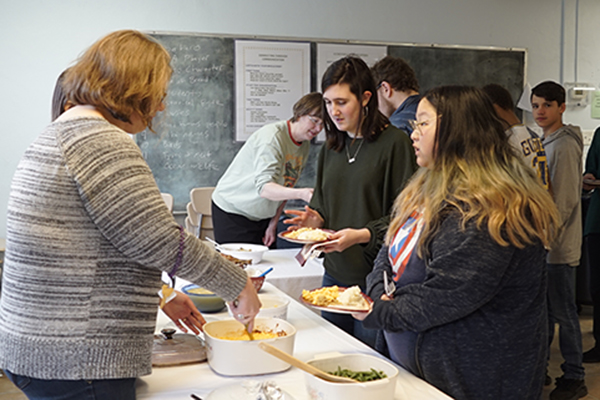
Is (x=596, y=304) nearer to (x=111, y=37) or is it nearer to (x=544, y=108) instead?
(x=544, y=108)

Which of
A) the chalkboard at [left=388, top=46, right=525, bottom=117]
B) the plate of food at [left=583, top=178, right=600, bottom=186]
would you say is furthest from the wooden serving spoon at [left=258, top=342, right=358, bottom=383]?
the chalkboard at [left=388, top=46, right=525, bottom=117]

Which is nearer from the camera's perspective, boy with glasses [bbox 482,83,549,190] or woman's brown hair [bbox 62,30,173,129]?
woman's brown hair [bbox 62,30,173,129]

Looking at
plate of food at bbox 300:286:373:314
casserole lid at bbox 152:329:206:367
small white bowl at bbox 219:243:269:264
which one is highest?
plate of food at bbox 300:286:373:314

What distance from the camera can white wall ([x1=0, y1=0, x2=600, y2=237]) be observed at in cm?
389

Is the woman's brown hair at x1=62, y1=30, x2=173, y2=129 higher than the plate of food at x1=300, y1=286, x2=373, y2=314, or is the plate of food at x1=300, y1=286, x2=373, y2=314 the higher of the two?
the woman's brown hair at x1=62, y1=30, x2=173, y2=129

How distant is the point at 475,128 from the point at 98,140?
2.69 ft

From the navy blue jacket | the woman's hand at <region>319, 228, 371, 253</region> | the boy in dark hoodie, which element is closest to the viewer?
the navy blue jacket

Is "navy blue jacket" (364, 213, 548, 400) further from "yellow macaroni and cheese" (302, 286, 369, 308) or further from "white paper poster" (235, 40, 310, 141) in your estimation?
"white paper poster" (235, 40, 310, 141)

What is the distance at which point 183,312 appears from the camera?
1.49 meters

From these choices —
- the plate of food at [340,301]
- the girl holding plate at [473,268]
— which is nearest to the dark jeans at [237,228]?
the plate of food at [340,301]

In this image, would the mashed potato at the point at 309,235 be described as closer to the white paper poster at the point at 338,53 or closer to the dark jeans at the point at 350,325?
the dark jeans at the point at 350,325

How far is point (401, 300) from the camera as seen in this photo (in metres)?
1.32

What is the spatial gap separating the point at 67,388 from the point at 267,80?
11.7 feet

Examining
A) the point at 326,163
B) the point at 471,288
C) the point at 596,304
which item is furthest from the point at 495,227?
the point at 596,304
